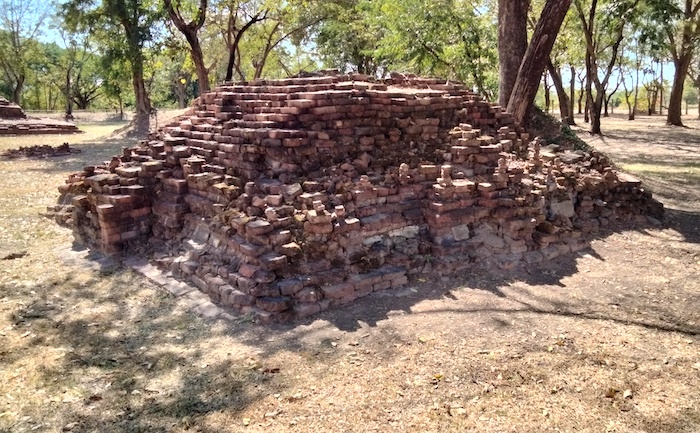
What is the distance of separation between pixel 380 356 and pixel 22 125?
71.7 ft

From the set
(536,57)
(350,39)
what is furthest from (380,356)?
(350,39)

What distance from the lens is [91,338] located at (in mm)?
4211

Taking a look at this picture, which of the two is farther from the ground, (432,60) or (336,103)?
(432,60)

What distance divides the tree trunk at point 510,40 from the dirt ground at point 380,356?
4.95 m

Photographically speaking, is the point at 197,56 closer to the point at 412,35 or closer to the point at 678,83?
the point at 412,35

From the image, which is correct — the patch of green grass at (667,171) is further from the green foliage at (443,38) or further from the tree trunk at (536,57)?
the green foliage at (443,38)

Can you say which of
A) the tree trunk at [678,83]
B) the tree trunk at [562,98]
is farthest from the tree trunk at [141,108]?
the tree trunk at [678,83]

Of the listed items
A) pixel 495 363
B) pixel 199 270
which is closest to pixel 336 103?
pixel 199 270

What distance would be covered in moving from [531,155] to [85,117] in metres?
34.6

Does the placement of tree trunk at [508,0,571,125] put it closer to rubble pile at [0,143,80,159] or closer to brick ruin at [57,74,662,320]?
brick ruin at [57,74,662,320]

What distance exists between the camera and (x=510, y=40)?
9.68m

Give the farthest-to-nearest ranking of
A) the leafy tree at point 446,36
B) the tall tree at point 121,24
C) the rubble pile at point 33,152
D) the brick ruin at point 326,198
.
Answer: the tall tree at point 121,24 → the leafy tree at point 446,36 → the rubble pile at point 33,152 → the brick ruin at point 326,198

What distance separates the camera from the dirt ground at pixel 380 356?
125 inches

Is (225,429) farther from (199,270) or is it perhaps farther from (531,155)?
(531,155)
